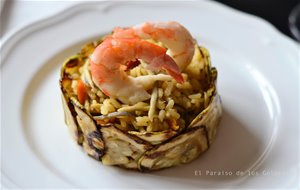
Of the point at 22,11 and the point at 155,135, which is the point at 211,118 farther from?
the point at 22,11

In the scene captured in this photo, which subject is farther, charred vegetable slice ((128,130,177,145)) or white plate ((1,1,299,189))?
white plate ((1,1,299,189))

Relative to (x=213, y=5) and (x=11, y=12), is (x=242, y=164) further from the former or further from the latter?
(x=11, y=12)

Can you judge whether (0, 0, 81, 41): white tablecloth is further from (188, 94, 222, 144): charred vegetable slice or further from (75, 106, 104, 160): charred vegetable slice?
(188, 94, 222, 144): charred vegetable slice

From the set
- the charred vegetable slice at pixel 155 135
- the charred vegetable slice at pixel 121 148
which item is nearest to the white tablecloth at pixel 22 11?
the charred vegetable slice at pixel 121 148

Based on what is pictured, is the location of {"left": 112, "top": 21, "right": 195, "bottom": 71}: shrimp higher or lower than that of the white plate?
higher

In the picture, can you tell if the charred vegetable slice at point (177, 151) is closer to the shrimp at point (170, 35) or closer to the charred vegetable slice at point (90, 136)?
the charred vegetable slice at point (90, 136)

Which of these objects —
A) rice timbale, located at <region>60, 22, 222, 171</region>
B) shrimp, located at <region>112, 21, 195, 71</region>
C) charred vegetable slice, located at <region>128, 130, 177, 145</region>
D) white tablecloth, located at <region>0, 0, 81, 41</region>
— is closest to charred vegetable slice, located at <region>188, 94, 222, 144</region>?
rice timbale, located at <region>60, 22, 222, 171</region>

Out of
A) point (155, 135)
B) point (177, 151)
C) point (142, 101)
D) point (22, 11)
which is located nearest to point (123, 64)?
point (142, 101)

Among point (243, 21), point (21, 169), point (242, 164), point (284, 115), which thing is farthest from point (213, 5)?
point (21, 169)
